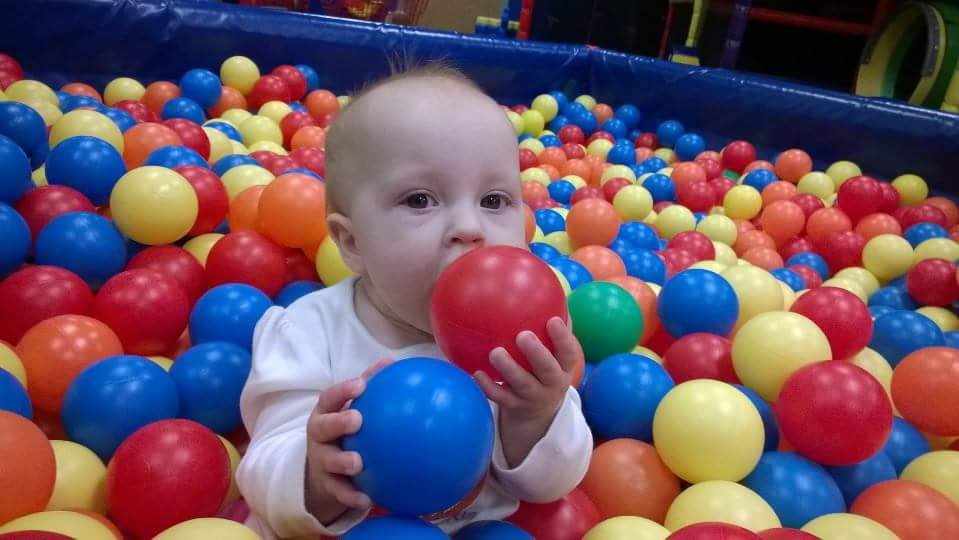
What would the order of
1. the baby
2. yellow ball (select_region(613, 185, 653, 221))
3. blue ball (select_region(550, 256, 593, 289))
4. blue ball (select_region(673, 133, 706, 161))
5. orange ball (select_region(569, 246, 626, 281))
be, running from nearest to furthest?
the baby, blue ball (select_region(550, 256, 593, 289)), orange ball (select_region(569, 246, 626, 281)), yellow ball (select_region(613, 185, 653, 221)), blue ball (select_region(673, 133, 706, 161))

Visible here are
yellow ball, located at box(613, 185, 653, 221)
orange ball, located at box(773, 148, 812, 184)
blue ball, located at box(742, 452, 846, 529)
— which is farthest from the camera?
orange ball, located at box(773, 148, 812, 184)

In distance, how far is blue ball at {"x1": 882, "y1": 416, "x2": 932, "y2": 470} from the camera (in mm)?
988

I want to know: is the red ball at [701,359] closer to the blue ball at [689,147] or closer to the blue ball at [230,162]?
the blue ball at [230,162]

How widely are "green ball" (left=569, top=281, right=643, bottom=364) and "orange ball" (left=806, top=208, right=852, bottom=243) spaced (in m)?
0.99

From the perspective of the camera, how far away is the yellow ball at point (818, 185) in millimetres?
2105

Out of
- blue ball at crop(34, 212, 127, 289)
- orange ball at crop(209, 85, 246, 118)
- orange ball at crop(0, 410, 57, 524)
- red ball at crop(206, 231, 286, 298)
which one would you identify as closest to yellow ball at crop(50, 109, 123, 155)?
blue ball at crop(34, 212, 127, 289)

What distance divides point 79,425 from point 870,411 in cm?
95

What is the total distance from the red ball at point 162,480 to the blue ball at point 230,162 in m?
0.93

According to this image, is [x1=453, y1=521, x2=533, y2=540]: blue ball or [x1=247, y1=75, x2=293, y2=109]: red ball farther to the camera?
[x1=247, y1=75, x2=293, y2=109]: red ball

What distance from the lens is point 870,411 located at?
850 millimetres

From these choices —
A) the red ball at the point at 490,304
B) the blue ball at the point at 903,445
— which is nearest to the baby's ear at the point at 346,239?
the red ball at the point at 490,304

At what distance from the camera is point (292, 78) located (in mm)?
2379

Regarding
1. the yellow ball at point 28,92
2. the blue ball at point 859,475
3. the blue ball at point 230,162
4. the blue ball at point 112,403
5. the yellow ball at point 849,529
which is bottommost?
the blue ball at point 112,403

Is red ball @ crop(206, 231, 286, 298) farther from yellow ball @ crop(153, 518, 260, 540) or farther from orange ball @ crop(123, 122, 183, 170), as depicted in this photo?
yellow ball @ crop(153, 518, 260, 540)
